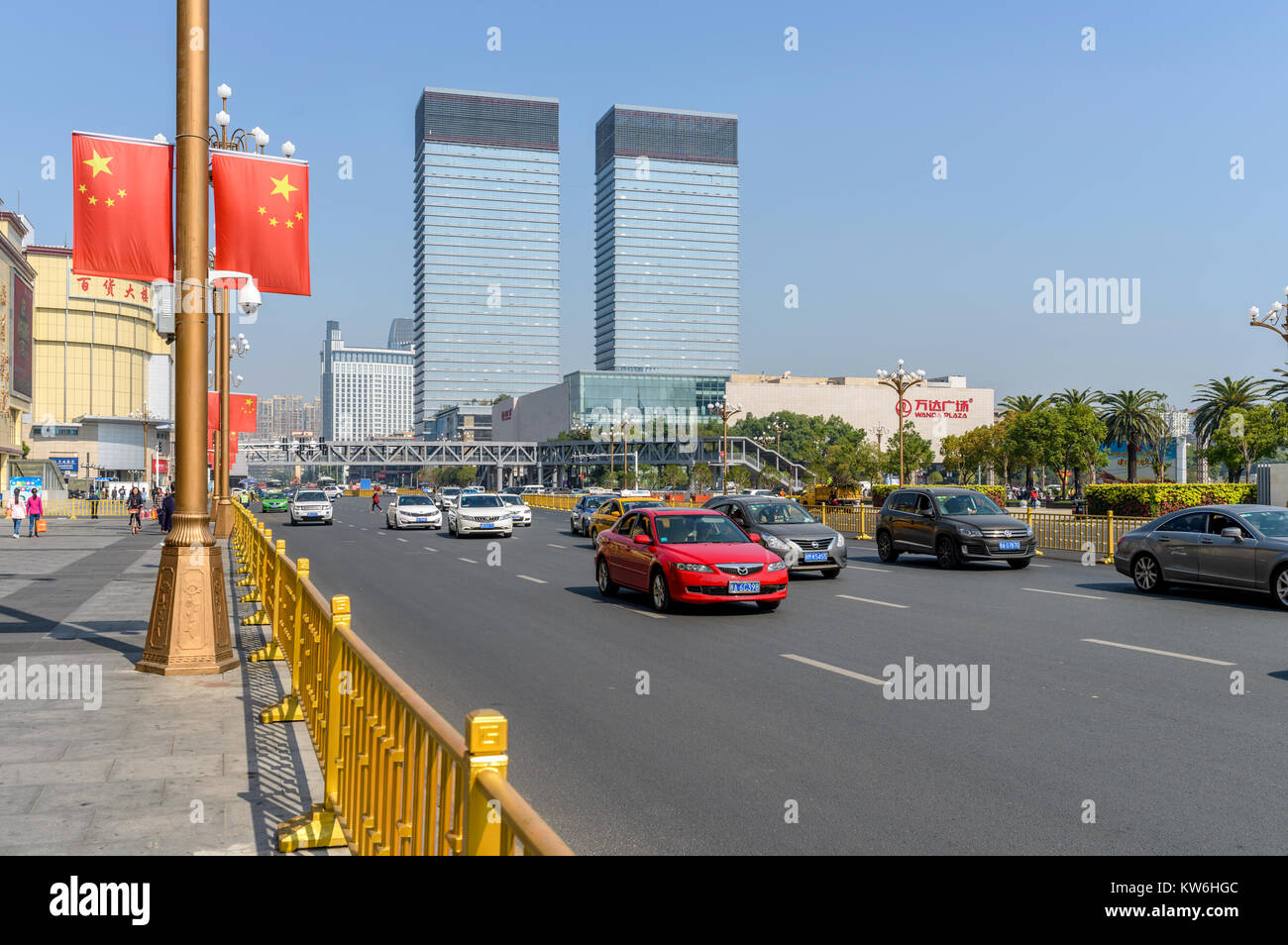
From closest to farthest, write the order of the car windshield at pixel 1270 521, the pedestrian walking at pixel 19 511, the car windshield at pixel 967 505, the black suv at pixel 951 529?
1. the car windshield at pixel 1270 521
2. the black suv at pixel 951 529
3. the car windshield at pixel 967 505
4. the pedestrian walking at pixel 19 511

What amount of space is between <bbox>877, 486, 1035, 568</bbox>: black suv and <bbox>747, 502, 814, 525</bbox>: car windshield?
3.41 meters

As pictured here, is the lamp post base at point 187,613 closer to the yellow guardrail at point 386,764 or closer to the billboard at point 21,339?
the yellow guardrail at point 386,764

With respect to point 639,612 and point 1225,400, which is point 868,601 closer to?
point 639,612

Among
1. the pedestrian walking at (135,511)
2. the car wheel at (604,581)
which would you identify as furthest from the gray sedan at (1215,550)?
the pedestrian walking at (135,511)

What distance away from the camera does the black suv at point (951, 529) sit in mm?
21859

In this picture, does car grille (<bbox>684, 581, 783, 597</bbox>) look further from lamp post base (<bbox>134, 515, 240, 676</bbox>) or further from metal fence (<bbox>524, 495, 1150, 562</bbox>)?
metal fence (<bbox>524, 495, 1150, 562</bbox>)

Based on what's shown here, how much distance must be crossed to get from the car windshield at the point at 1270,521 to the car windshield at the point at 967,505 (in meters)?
6.86

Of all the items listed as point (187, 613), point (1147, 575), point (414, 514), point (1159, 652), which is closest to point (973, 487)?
point (414, 514)

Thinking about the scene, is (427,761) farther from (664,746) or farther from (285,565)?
(285,565)

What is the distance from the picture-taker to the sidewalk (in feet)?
17.4

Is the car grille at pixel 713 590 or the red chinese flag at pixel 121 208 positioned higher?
the red chinese flag at pixel 121 208

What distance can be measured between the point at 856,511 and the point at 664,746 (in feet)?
102

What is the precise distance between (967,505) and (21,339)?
75.8 m
